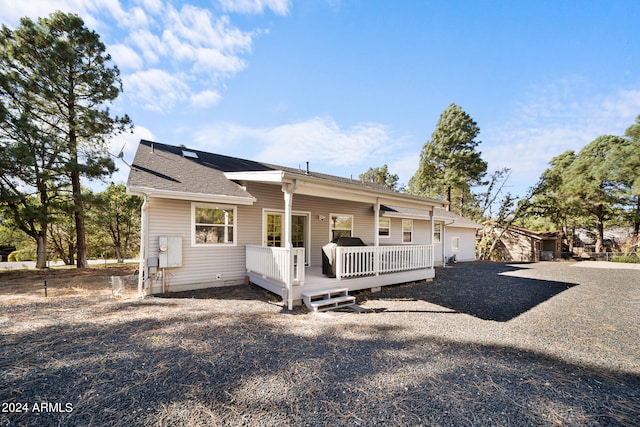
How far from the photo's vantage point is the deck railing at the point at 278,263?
574cm

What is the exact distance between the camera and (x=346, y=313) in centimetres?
565

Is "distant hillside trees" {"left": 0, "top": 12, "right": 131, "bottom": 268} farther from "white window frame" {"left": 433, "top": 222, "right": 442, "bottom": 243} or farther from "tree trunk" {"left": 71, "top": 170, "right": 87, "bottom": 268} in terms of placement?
"white window frame" {"left": 433, "top": 222, "right": 442, "bottom": 243}

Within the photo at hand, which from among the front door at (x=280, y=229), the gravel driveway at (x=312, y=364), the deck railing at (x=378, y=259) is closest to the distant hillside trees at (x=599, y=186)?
the deck railing at (x=378, y=259)

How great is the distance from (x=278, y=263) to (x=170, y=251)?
2.97 m

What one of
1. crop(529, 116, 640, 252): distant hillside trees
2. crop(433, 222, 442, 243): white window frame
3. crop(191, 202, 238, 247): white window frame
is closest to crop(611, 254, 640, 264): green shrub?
crop(529, 116, 640, 252): distant hillside trees

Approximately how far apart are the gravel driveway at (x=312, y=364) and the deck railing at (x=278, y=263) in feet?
2.44

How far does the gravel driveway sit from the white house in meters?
0.99

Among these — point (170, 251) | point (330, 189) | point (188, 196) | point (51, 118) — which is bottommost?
point (170, 251)

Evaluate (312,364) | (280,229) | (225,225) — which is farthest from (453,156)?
(312,364)

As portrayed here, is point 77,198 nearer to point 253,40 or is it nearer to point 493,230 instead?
point 253,40

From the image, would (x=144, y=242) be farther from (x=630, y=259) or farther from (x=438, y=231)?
(x=630, y=259)

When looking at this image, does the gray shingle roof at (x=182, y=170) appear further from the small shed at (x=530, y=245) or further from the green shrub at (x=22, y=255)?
the small shed at (x=530, y=245)

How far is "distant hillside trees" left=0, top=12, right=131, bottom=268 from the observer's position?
32.3ft

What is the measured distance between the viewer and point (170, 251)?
6578mm
